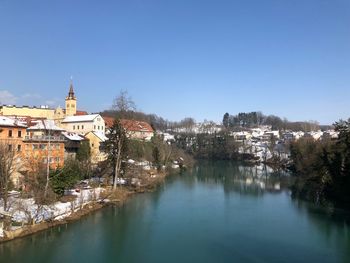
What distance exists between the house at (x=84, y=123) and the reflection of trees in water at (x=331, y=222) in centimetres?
3061

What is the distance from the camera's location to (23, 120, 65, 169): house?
3030 cm

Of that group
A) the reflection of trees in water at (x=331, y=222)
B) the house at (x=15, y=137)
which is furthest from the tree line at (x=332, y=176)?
the house at (x=15, y=137)

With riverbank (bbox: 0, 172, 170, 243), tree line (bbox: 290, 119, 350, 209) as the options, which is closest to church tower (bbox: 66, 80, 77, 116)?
riverbank (bbox: 0, 172, 170, 243)

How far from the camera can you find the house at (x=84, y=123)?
171 feet

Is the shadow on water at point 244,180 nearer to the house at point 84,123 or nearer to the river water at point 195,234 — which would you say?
the river water at point 195,234

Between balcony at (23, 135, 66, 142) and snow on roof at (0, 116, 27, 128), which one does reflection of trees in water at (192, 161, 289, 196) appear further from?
snow on roof at (0, 116, 27, 128)

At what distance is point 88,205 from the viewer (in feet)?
85.1

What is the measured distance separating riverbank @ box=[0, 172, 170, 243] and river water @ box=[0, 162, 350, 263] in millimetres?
468

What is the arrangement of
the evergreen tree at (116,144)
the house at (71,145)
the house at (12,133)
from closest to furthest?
the house at (12,133) → the evergreen tree at (116,144) → the house at (71,145)

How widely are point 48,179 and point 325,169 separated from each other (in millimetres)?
23934

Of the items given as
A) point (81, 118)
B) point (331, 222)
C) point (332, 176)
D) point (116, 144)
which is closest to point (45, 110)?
point (81, 118)

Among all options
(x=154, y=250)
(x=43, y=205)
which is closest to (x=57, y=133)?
(x=43, y=205)

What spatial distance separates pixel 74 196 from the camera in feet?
89.6

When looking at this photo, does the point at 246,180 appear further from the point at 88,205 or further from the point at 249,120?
the point at 249,120
